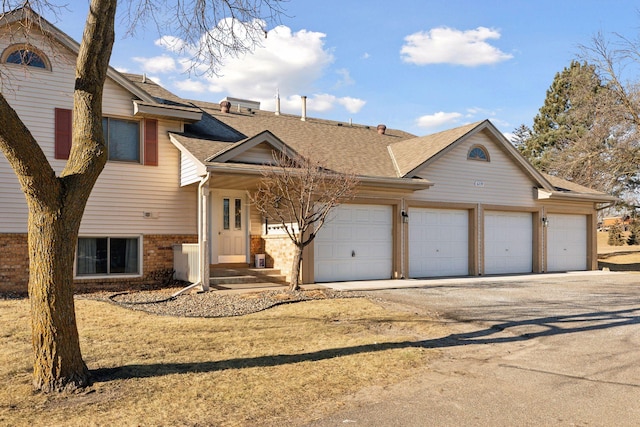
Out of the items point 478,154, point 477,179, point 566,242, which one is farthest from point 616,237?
point 477,179

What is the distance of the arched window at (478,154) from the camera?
17828 mm

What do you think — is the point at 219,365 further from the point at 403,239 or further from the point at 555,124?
the point at 555,124

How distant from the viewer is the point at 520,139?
2287 inches

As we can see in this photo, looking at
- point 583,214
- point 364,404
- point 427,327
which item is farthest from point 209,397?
point 583,214

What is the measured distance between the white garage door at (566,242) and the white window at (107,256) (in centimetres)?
1467

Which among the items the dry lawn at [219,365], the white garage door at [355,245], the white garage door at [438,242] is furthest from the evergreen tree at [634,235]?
the dry lawn at [219,365]

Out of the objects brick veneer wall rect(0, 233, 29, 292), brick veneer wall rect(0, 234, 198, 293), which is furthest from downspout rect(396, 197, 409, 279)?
brick veneer wall rect(0, 233, 29, 292)

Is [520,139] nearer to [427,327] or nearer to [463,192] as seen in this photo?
[463,192]

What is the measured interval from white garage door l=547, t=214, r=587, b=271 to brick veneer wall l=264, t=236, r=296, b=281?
1071 centimetres

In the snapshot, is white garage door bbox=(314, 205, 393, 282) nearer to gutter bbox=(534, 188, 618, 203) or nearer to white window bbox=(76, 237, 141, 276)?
white window bbox=(76, 237, 141, 276)

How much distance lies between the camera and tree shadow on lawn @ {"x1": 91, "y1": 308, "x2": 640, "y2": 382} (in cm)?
621

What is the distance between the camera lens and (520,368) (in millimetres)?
6508

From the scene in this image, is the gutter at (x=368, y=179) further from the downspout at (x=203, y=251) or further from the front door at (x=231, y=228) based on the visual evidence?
Answer: the front door at (x=231, y=228)

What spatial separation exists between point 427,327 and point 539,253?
39.5ft
